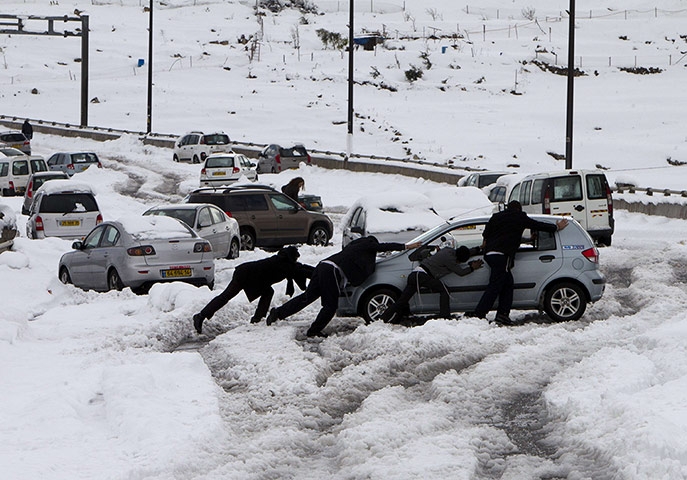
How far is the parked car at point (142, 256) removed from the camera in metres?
18.8

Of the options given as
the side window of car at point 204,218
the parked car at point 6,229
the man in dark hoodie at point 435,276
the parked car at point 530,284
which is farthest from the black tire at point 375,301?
the parked car at point 6,229

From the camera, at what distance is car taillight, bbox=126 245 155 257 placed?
61.4 feet

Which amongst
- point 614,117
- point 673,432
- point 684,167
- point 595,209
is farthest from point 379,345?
point 614,117

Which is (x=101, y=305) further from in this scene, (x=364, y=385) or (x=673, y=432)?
(x=673, y=432)

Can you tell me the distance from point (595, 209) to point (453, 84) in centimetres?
5744

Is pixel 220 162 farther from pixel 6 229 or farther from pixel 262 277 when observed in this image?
pixel 262 277

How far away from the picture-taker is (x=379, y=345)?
13031mm

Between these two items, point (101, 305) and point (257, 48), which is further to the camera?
point (257, 48)

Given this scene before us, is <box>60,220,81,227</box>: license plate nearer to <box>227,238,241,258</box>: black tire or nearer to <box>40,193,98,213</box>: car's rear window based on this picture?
<box>40,193,98,213</box>: car's rear window

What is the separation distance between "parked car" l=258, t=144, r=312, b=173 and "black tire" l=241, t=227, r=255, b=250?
20381mm

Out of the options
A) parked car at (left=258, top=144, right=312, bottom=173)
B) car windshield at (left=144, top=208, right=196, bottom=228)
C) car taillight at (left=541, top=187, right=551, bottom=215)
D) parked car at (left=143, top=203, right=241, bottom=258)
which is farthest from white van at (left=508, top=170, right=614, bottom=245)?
parked car at (left=258, top=144, right=312, bottom=173)

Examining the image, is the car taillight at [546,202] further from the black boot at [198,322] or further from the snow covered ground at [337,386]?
the black boot at [198,322]

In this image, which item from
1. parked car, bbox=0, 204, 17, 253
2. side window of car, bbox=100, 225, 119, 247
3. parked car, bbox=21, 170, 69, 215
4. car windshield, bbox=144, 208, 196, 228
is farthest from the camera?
parked car, bbox=21, 170, 69, 215

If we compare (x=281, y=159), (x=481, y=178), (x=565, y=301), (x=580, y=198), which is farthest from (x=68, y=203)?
(x=281, y=159)
